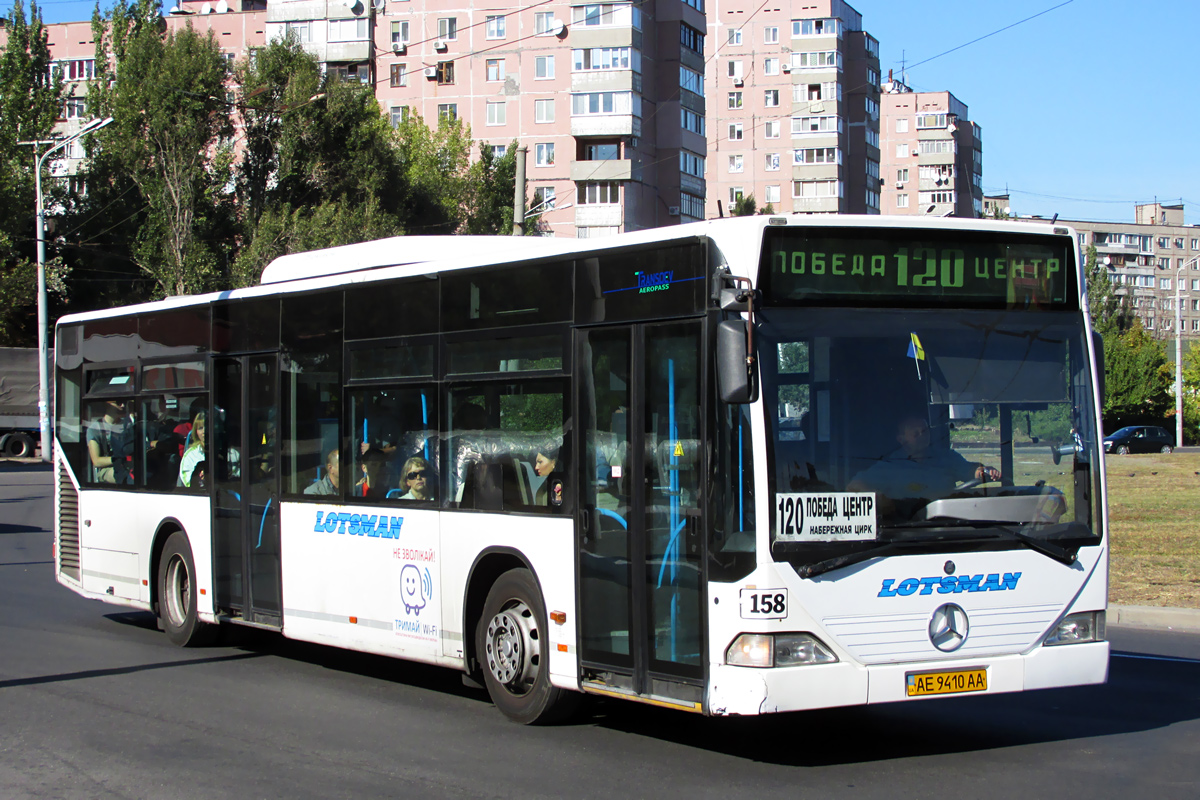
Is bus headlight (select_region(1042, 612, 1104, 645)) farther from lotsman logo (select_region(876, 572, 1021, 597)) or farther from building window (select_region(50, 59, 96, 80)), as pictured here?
building window (select_region(50, 59, 96, 80))

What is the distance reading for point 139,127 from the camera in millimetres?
54156

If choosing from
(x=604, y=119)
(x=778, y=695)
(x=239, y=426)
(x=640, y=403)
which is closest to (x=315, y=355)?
(x=239, y=426)

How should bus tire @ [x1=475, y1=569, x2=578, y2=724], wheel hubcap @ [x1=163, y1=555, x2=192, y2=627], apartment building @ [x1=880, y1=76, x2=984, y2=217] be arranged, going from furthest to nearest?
apartment building @ [x1=880, y1=76, x2=984, y2=217], wheel hubcap @ [x1=163, y1=555, x2=192, y2=627], bus tire @ [x1=475, y1=569, x2=578, y2=724]

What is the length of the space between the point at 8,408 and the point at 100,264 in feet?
39.2

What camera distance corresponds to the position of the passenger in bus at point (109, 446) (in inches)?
506

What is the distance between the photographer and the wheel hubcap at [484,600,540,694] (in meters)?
8.15

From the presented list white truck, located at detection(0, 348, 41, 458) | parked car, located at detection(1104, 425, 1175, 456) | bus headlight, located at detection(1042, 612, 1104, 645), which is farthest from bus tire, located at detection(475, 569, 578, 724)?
parked car, located at detection(1104, 425, 1175, 456)

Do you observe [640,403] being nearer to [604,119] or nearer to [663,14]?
[604,119]

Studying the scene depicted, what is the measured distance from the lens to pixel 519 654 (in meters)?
8.18

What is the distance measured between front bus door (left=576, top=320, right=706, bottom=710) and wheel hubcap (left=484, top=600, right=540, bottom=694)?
0.60m

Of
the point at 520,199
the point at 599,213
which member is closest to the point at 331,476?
the point at 520,199

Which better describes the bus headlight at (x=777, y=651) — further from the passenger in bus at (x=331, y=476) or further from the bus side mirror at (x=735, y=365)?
the passenger in bus at (x=331, y=476)

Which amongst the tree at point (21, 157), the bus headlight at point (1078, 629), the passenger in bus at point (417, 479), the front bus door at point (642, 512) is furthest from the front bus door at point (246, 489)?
the tree at point (21, 157)

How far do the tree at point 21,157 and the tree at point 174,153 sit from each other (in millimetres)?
2901
